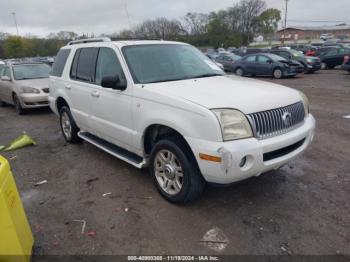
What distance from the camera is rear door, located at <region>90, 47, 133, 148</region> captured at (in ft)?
13.2

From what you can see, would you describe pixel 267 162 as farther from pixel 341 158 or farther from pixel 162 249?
pixel 341 158

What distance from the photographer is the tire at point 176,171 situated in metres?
3.32

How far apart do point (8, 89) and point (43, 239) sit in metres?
8.43

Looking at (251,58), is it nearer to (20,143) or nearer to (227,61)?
(227,61)

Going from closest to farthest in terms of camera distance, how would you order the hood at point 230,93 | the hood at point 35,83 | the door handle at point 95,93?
the hood at point 230,93 → the door handle at point 95,93 → the hood at point 35,83

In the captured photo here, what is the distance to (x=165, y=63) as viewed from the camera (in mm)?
4277

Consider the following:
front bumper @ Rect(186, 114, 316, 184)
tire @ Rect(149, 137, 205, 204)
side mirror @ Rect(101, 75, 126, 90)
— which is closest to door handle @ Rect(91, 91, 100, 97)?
side mirror @ Rect(101, 75, 126, 90)

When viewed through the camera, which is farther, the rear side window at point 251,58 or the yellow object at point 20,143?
the rear side window at point 251,58

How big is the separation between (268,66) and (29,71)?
12.5 metres

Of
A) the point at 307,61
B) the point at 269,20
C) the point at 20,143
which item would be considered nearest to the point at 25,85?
the point at 20,143

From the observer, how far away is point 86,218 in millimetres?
3477

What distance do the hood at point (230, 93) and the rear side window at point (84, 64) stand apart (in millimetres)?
1554

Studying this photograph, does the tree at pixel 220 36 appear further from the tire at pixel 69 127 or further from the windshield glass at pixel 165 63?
the windshield glass at pixel 165 63

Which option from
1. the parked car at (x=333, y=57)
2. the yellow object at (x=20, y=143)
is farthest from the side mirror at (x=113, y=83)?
the parked car at (x=333, y=57)
